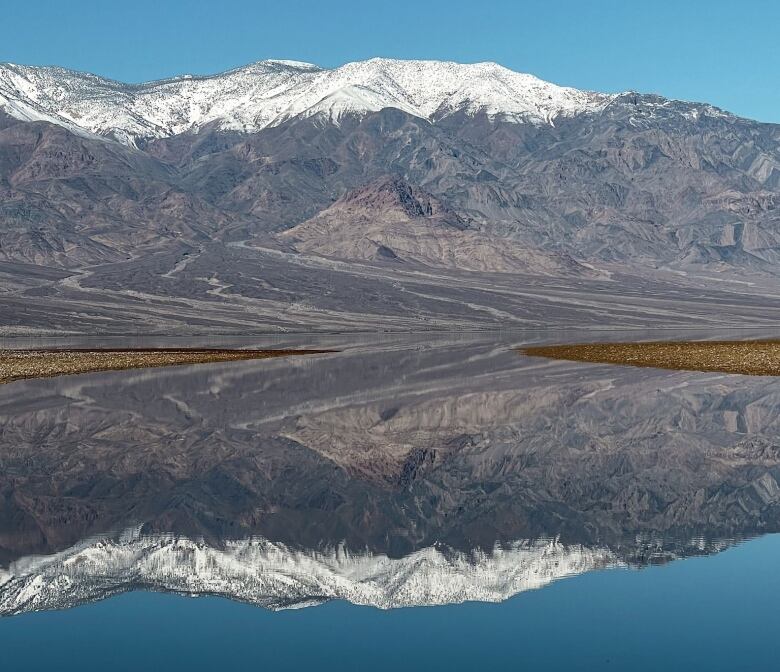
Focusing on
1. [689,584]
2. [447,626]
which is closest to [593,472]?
[689,584]

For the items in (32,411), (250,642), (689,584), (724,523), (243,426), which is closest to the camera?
(250,642)

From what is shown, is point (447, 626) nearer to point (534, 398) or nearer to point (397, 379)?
point (534, 398)

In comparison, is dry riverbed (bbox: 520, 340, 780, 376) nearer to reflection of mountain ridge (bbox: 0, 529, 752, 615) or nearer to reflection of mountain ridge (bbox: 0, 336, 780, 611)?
reflection of mountain ridge (bbox: 0, 336, 780, 611)

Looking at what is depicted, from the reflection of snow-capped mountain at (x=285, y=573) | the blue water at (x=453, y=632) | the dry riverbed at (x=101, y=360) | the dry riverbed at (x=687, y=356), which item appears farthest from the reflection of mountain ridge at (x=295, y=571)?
the dry riverbed at (x=101, y=360)

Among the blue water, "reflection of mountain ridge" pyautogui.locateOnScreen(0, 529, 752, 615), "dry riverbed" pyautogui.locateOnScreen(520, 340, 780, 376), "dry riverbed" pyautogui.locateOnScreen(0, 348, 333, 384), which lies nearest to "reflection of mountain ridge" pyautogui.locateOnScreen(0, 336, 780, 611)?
"reflection of mountain ridge" pyautogui.locateOnScreen(0, 529, 752, 615)

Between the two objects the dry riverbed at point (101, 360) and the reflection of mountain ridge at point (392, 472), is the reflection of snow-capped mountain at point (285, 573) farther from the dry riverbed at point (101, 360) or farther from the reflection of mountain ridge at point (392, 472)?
the dry riverbed at point (101, 360)
